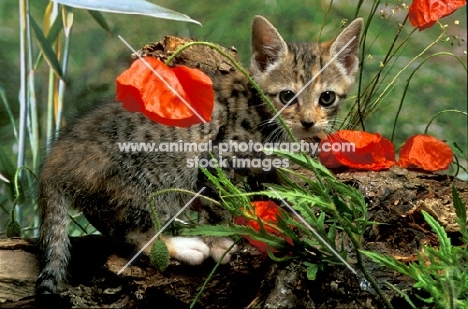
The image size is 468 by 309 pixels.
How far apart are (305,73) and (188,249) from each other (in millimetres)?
652

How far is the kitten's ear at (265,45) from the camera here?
1.90 meters

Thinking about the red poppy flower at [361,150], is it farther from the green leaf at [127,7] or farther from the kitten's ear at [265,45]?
the green leaf at [127,7]

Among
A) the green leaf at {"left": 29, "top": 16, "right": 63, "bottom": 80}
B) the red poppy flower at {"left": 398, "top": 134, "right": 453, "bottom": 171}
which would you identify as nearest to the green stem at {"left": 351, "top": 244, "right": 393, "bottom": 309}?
the red poppy flower at {"left": 398, "top": 134, "right": 453, "bottom": 171}

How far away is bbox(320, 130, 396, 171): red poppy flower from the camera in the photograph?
1960 millimetres

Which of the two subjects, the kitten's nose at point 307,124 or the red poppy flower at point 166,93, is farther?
the kitten's nose at point 307,124

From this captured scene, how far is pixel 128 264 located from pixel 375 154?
0.84m

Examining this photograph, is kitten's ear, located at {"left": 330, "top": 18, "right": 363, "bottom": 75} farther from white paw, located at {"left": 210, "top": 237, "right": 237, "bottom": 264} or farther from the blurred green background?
white paw, located at {"left": 210, "top": 237, "right": 237, "bottom": 264}

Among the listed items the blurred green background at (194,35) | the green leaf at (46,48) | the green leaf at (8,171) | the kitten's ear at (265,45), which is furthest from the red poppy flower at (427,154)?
the green leaf at (8,171)

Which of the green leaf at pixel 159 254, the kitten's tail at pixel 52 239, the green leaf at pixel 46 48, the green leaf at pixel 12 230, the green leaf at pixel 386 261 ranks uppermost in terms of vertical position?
the green leaf at pixel 46 48

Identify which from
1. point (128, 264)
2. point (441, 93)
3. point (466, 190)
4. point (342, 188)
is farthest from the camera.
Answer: point (441, 93)

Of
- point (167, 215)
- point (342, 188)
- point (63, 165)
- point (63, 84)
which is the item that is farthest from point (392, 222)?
point (63, 84)

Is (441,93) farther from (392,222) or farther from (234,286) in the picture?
(234,286)

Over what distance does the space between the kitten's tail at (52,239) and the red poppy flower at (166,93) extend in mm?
561

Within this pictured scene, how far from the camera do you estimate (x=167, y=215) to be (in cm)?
189
